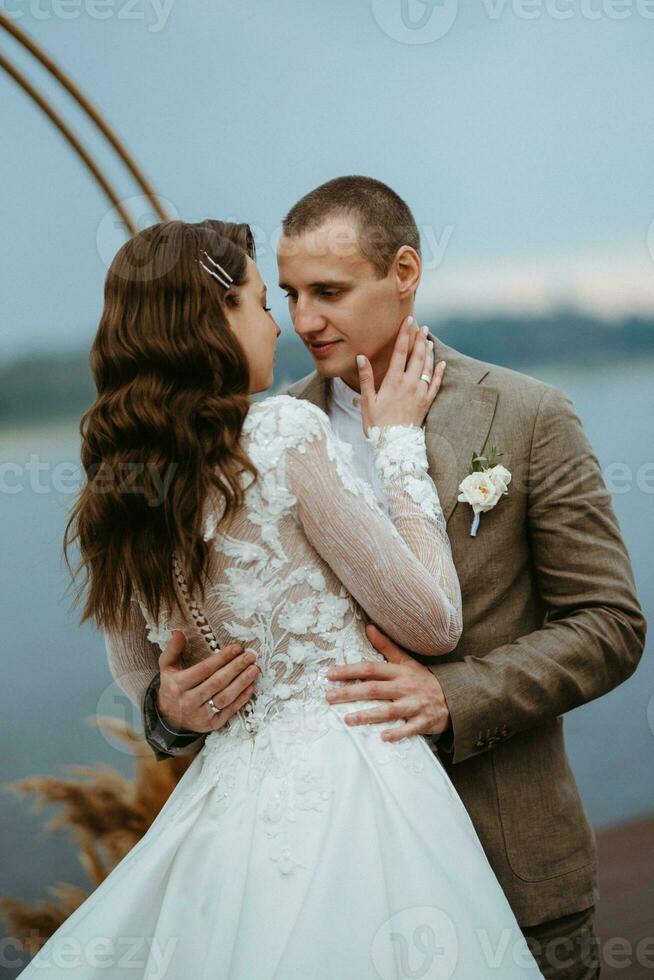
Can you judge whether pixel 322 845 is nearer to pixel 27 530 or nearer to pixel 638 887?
pixel 27 530

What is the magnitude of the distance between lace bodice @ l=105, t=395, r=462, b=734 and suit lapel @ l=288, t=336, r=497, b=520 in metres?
0.17

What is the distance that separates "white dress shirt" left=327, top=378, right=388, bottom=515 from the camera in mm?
2002

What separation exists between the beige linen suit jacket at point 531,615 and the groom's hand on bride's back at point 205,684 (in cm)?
33

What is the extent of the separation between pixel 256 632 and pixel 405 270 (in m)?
0.81

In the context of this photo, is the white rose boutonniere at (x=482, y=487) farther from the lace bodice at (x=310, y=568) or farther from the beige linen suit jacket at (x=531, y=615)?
the lace bodice at (x=310, y=568)

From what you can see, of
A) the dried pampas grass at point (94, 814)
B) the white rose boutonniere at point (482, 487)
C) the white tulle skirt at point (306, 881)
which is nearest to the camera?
the white tulle skirt at point (306, 881)

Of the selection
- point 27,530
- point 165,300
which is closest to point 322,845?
point 165,300

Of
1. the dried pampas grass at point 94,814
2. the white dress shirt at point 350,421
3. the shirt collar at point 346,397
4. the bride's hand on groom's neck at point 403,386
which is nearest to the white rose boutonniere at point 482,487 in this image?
the bride's hand on groom's neck at point 403,386

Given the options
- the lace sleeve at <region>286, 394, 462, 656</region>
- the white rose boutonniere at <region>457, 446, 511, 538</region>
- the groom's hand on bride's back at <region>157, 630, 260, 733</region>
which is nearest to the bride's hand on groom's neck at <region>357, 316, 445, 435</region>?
the white rose boutonniere at <region>457, 446, 511, 538</region>

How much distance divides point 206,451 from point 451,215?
2.01 m

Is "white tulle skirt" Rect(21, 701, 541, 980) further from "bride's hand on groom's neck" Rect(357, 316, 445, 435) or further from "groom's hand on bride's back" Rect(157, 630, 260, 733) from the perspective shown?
"bride's hand on groom's neck" Rect(357, 316, 445, 435)

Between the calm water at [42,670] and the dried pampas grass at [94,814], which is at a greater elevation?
the calm water at [42,670]

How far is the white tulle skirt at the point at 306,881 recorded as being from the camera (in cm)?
135

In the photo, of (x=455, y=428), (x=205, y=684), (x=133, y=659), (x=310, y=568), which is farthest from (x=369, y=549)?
(x=133, y=659)
